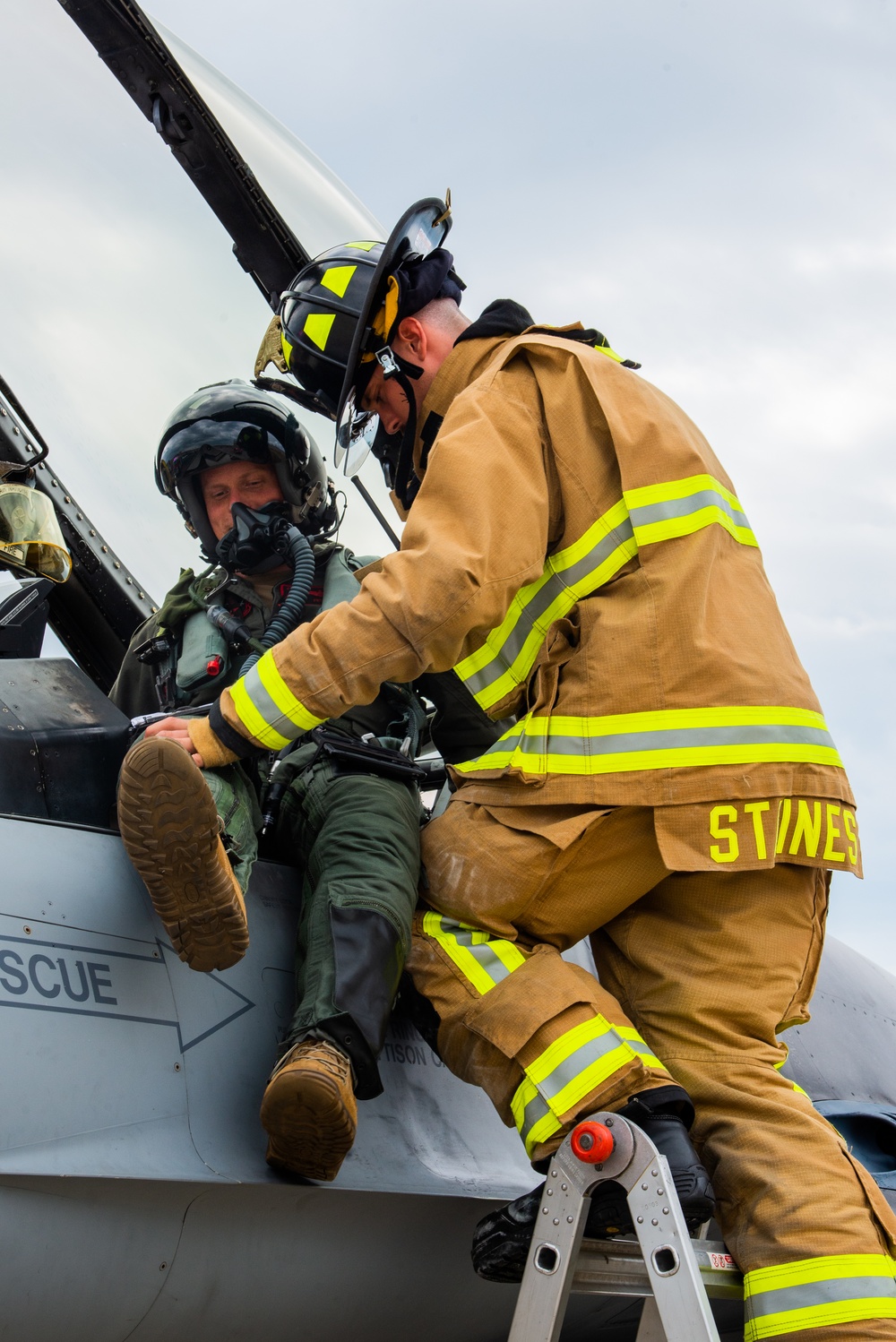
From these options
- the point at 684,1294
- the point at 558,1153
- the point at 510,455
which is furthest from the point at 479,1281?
the point at 510,455

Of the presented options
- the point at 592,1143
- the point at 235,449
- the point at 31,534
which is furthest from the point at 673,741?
the point at 31,534

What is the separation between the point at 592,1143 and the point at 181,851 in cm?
70

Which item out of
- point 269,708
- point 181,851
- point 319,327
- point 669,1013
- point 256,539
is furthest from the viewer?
point 256,539

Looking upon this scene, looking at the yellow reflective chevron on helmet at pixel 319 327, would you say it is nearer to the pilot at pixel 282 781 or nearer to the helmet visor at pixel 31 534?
the pilot at pixel 282 781

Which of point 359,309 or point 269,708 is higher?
point 359,309

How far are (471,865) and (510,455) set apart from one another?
27.3 inches

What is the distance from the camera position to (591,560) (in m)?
2.06

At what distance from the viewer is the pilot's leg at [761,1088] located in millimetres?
1695

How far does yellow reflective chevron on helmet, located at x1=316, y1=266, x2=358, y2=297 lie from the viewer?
101 inches

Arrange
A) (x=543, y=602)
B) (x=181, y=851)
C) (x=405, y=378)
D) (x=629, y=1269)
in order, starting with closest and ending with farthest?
(x=181, y=851), (x=629, y=1269), (x=543, y=602), (x=405, y=378)

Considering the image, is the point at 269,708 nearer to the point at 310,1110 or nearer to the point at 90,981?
the point at 90,981

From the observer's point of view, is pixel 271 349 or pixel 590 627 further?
pixel 271 349

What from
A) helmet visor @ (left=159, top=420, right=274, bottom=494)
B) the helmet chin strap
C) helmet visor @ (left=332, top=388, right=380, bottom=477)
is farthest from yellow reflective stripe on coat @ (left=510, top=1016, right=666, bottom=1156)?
helmet visor @ (left=159, top=420, right=274, bottom=494)

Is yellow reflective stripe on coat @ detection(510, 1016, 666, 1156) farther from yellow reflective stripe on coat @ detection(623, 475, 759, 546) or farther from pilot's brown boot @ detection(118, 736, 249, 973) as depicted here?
yellow reflective stripe on coat @ detection(623, 475, 759, 546)
